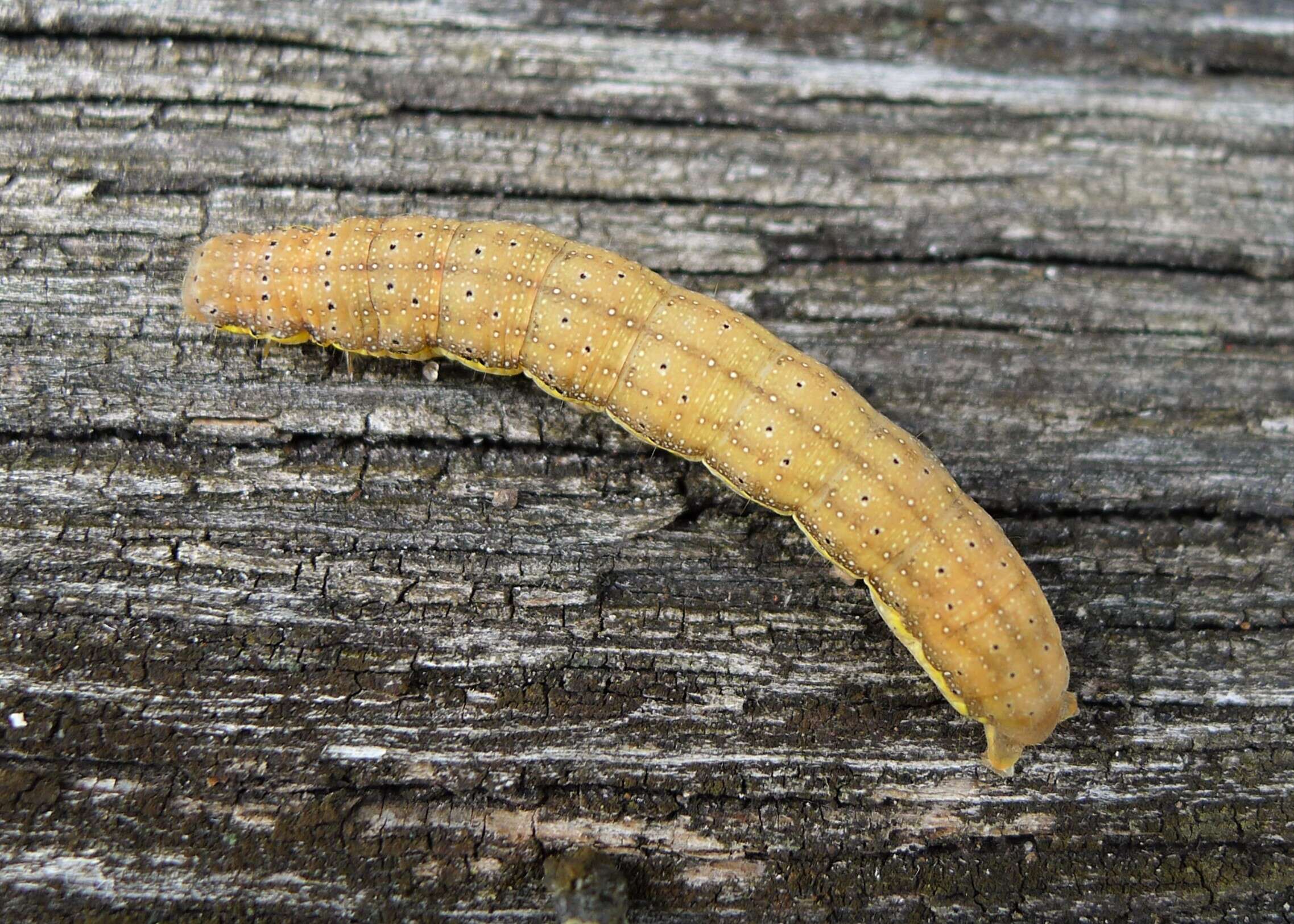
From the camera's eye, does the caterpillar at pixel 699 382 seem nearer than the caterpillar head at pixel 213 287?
Yes

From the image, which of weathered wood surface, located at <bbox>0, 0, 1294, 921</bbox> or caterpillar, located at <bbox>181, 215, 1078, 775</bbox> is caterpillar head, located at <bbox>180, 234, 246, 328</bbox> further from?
weathered wood surface, located at <bbox>0, 0, 1294, 921</bbox>

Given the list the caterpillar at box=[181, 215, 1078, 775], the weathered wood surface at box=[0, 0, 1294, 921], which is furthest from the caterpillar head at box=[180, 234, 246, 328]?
the weathered wood surface at box=[0, 0, 1294, 921]

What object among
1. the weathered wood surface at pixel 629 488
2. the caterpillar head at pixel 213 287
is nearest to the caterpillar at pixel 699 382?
the caterpillar head at pixel 213 287

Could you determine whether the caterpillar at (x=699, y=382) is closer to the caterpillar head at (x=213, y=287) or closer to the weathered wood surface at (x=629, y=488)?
the caterpillar head at (x=213, y=287)

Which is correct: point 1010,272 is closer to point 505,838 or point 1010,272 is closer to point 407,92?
point 407,92

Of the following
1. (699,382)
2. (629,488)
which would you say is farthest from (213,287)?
(699,382)

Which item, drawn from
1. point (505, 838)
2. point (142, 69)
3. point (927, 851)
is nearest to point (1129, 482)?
point (927, 851)
